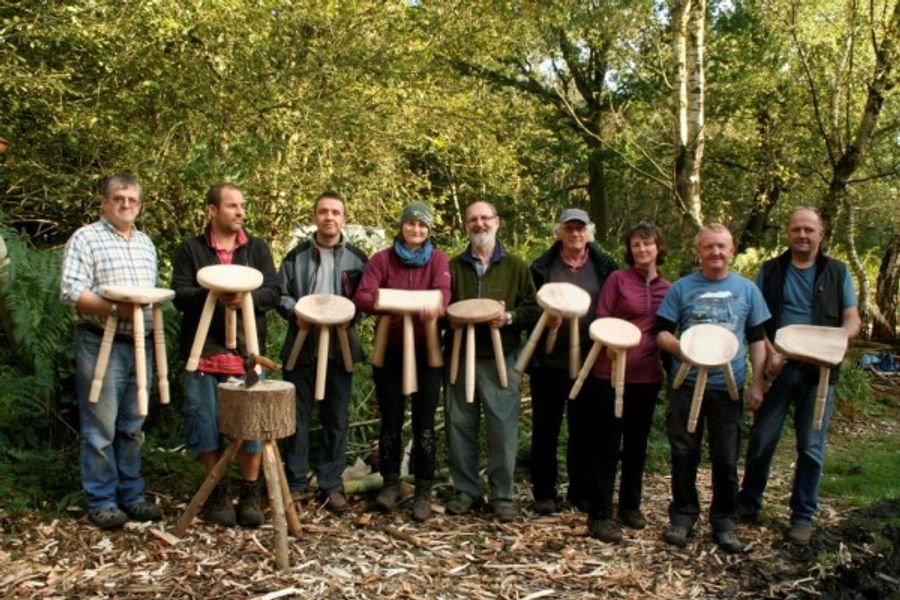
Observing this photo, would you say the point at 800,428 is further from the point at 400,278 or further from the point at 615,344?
the point at 400,278

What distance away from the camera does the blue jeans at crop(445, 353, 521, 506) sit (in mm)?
4562

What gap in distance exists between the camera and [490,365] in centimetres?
456

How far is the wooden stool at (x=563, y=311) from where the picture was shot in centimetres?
423

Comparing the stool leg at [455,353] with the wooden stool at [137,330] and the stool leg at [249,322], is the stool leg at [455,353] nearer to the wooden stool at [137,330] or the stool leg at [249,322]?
the stool leg at [249,322]

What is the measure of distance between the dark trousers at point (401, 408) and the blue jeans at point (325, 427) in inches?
8.7

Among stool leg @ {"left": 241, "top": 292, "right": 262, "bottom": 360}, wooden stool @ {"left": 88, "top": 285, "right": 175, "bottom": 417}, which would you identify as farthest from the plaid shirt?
stool leg @ {"left": 241, "top": 292, "right": 262, "bottom": 360}

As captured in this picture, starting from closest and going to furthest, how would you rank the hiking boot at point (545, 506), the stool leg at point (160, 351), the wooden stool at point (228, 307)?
1. the wooden stool at point (228, 307)
2. the stool leg at point (160, 351)
3. the hiking boot at point (545, 506)

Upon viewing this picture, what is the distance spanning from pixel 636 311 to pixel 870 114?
6346 millimetres

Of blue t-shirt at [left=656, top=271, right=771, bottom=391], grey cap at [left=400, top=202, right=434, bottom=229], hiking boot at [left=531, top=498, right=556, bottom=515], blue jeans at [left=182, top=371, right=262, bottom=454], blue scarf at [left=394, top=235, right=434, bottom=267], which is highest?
grey cap at [left=400, top=202, right=434, bottom=229]

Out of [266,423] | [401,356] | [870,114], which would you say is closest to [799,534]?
[401,356]

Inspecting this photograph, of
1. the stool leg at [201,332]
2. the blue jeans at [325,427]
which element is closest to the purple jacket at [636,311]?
the blue jeans at [325,427]

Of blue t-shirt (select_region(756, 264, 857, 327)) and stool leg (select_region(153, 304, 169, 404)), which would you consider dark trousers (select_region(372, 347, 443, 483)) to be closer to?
stool leg (select_region(153, 304, 169, 404))

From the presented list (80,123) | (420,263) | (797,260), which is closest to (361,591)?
(420,263)

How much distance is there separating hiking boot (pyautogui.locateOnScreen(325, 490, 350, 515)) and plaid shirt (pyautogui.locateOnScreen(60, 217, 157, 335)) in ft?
4.87
